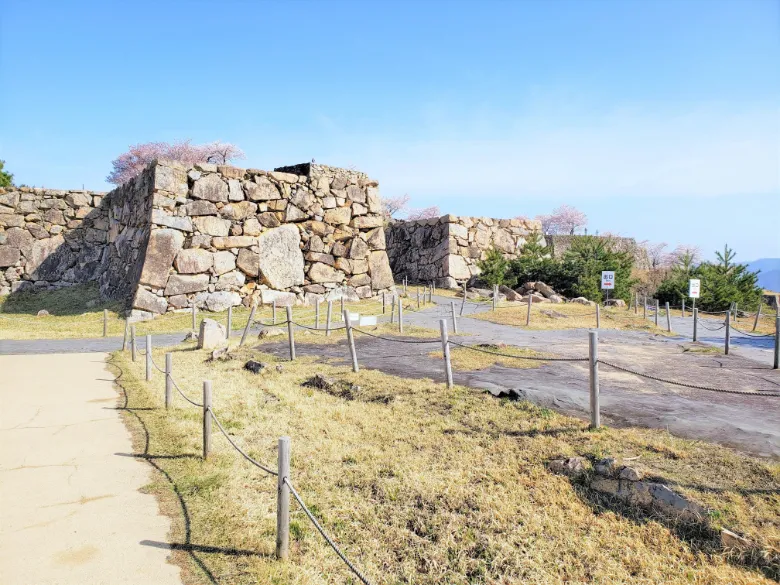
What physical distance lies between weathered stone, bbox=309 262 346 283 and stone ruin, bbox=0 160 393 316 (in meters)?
0.04

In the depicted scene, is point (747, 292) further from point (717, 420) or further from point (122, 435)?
point (122, 435)

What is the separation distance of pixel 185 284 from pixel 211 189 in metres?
3.82

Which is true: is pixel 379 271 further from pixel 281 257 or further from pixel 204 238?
pixel 204 238

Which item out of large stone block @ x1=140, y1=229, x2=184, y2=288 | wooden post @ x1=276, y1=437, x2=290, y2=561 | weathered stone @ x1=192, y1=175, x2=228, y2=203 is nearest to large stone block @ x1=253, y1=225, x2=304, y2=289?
weathered stone @ x1=192, y1=175, x2=228, y2=203

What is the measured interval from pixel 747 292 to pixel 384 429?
26718mm

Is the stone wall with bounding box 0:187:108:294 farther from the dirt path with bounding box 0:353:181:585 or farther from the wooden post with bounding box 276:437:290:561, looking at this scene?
the wooden post with bounding box 276:437:290:561

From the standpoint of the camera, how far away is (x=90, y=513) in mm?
4488

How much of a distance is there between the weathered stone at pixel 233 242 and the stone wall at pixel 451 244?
42.1 feet

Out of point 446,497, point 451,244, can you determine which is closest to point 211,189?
point 451,244

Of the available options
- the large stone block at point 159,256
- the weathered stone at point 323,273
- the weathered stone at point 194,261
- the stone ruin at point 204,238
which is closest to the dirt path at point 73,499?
the large stone block at point 159,256

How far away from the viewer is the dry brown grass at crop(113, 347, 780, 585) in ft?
12.6

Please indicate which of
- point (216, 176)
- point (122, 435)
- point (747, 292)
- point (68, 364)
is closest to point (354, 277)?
point (216, 176)

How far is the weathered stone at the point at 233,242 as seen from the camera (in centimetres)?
1948

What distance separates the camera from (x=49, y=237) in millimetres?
22766
